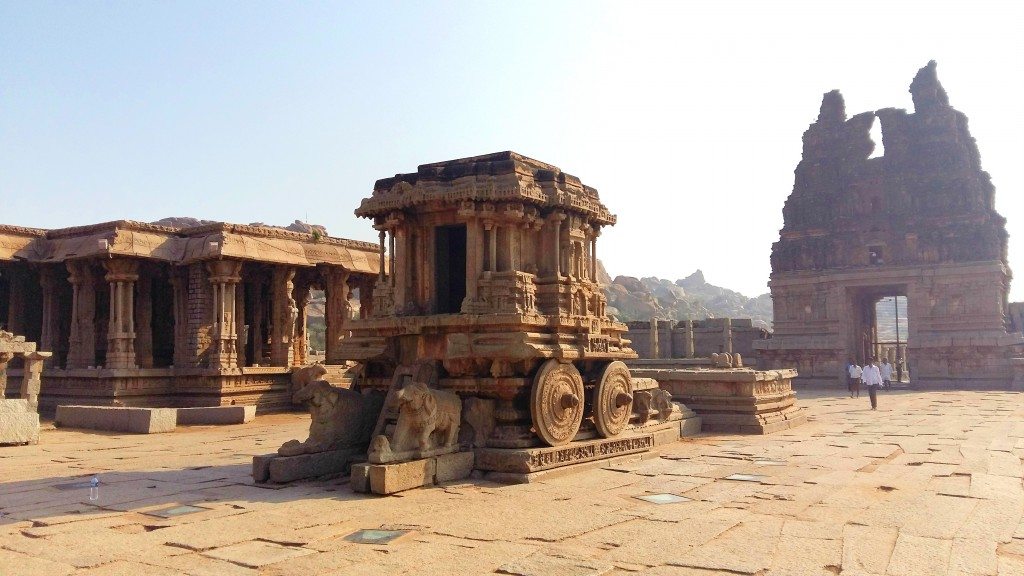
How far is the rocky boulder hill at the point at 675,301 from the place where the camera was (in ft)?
239

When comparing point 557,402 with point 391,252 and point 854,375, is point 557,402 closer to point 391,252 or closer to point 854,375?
point 391,252

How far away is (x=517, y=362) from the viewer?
8797mm

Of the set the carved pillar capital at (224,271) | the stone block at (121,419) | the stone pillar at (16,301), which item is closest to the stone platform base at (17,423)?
the stone block at (121,419)

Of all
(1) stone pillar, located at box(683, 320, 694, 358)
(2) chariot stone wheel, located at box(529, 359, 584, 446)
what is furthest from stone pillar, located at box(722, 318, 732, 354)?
(2) chariot stone wheel, located at box(529, 359, 584, 446)

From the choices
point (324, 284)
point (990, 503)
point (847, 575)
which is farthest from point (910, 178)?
point (847, 575)

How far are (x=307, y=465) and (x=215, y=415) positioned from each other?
891 centimetres

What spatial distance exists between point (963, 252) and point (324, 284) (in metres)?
23.9

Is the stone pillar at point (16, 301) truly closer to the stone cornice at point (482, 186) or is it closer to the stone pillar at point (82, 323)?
the stone pillar at point (82, 323)

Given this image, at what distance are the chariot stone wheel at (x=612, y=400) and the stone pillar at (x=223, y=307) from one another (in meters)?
11.5

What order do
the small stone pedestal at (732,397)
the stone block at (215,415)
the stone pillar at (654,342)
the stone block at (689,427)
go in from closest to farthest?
the stone block at (689,427) < the small stone pedestal at (732,397) < the stone block at (215,415) < the stone pillar at (654,342)

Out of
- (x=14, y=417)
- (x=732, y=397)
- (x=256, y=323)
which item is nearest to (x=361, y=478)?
(x=732, y=397)

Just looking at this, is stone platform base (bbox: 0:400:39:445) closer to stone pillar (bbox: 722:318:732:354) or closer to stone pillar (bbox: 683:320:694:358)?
stone pillar (bbox: 683:320:694:358)

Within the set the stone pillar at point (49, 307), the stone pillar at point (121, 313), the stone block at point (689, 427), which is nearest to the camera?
the stone block at point (689, 427)

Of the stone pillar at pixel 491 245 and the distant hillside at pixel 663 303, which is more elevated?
the distant hillside at pixel 663 303
